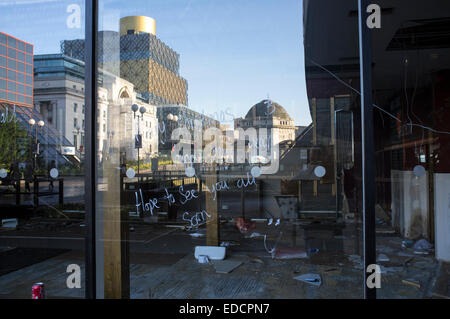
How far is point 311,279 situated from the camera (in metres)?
3.77

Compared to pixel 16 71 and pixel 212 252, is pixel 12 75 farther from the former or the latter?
pixel 212 252

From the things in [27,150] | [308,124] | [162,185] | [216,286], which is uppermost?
[308,124]

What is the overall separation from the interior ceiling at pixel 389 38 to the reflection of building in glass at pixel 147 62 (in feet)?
6.77

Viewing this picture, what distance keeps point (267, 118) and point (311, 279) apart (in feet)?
8.21

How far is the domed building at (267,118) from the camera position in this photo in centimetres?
538

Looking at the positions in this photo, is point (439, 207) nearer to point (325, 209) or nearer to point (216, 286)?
point (325, 209)

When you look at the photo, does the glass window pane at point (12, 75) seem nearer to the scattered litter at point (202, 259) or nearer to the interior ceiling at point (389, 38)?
the scattered litter at point (202, 259)

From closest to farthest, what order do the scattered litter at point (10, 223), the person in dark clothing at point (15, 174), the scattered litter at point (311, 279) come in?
the scattered litter at point (311, 279) < the person in dark clothing at point (15, 174) < the scattered litter at point (10, 223)

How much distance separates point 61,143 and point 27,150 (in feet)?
3.24

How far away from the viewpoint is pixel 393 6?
4.25 meters

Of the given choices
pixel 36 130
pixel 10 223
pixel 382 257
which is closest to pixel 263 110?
pixel 382 257

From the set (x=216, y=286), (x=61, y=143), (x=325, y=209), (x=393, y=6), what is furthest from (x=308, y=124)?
(x=61, y=143)

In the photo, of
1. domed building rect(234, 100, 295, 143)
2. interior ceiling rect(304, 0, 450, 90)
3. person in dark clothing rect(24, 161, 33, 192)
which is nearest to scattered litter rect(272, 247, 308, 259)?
domed building rect(234, 100, 295, 143)

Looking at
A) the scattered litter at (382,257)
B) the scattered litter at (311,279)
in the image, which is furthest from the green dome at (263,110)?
the scattered litter at (311,279)
